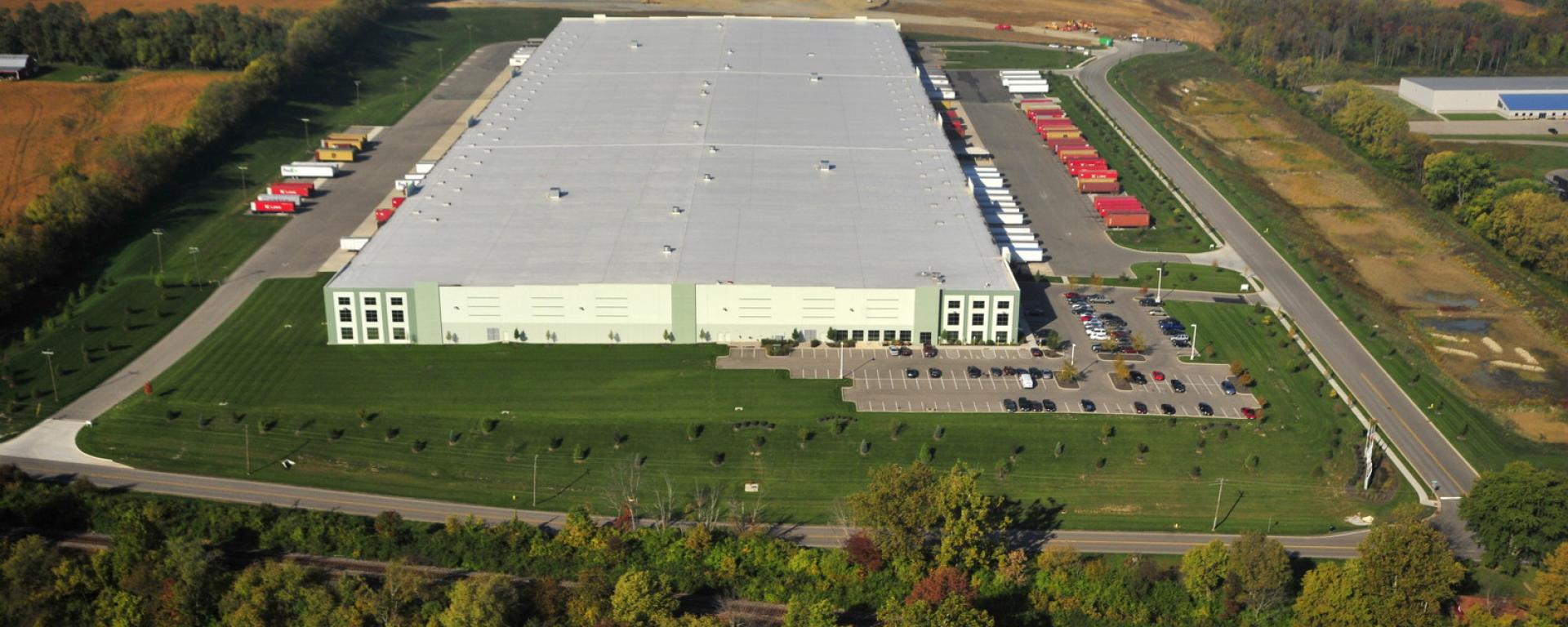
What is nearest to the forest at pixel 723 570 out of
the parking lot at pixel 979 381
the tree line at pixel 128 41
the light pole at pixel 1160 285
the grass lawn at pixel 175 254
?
the parking lot at pixel 979 381

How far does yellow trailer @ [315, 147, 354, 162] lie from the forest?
245 feet

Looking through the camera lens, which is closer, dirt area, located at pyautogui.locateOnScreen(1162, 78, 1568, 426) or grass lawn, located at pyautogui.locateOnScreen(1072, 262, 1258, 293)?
dirt area, located at pyautogui.locateOnScreen(1162, 78, 1568, 426)

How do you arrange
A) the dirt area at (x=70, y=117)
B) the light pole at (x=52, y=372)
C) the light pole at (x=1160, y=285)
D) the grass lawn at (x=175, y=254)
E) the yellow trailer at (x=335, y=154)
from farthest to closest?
the yellow trailer at (x=335, y=154) < the dirt area at (x=70, y=117) < the light pole at (x=1160, y=285) < the grass lawn at (x=175, y=254) < the light pole at (x=52, y=372)

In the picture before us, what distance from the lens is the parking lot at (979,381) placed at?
10112 centimetres

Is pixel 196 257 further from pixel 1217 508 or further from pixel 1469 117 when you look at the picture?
pixel 1469 117

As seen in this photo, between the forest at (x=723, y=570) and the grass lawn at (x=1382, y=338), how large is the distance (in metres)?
12.8

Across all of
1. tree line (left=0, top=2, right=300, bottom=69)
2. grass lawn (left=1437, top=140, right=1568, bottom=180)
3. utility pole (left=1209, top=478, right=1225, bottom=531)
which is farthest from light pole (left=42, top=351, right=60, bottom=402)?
grass lawn (left=1437, top=140, right=1568, bottom=180)

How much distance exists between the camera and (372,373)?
104 m

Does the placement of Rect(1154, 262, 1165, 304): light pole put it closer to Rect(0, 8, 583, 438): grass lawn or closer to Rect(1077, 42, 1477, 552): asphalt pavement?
Rect(1077, 42, 1477, 552): asphalt pavement

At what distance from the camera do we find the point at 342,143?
159125mm

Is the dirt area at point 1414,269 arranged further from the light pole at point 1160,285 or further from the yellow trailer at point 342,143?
the yellow trailer at point 342,143

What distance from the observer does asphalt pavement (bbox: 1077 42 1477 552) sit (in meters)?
94.2

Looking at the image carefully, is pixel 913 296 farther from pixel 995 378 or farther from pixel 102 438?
pixel 102 438

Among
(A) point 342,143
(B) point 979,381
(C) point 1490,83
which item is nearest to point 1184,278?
(B) point 979,381
